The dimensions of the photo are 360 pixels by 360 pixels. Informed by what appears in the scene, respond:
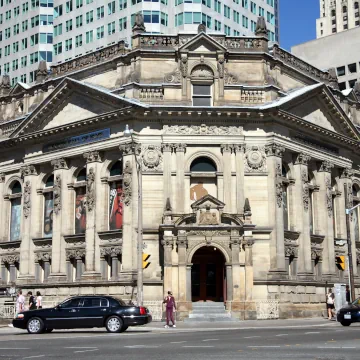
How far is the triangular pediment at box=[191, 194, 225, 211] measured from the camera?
1777 inches

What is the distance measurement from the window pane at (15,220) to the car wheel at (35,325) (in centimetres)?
2651

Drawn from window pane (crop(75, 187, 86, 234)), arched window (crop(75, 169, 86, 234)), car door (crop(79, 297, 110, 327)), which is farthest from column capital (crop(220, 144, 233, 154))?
car door (crop(79, 297, 110, 327))

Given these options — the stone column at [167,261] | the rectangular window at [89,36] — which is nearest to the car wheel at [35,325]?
the stone column at [167,261]

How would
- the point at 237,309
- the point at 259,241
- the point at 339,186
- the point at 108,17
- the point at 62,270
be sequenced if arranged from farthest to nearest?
1. the point at 108,17
2. the point at 339,186
3. the point at 62,270
4. the point at 259,241
5. the point at 237,309

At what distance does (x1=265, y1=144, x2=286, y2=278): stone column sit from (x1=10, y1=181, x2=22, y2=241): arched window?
70.5ft

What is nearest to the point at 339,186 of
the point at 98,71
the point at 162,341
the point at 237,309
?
the point at 237,309

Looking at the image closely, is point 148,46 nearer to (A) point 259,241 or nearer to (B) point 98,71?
(B) point 98,71

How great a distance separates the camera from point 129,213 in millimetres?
47219

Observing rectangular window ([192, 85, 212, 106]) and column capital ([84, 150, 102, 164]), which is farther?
column capital ([84, 150, 102, 164])

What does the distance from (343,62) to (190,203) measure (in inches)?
2770

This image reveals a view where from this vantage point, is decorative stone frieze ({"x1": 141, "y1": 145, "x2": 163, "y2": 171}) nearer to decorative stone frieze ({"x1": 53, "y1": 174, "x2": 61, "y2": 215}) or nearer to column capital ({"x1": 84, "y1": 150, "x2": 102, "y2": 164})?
column capital ({"x1": 84, "y1": 150, "x2": 102, "y2": 164})

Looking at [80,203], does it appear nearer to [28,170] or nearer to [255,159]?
[28,170]

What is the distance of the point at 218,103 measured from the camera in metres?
48.6

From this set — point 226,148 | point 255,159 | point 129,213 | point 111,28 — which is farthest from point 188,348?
point 111,28
